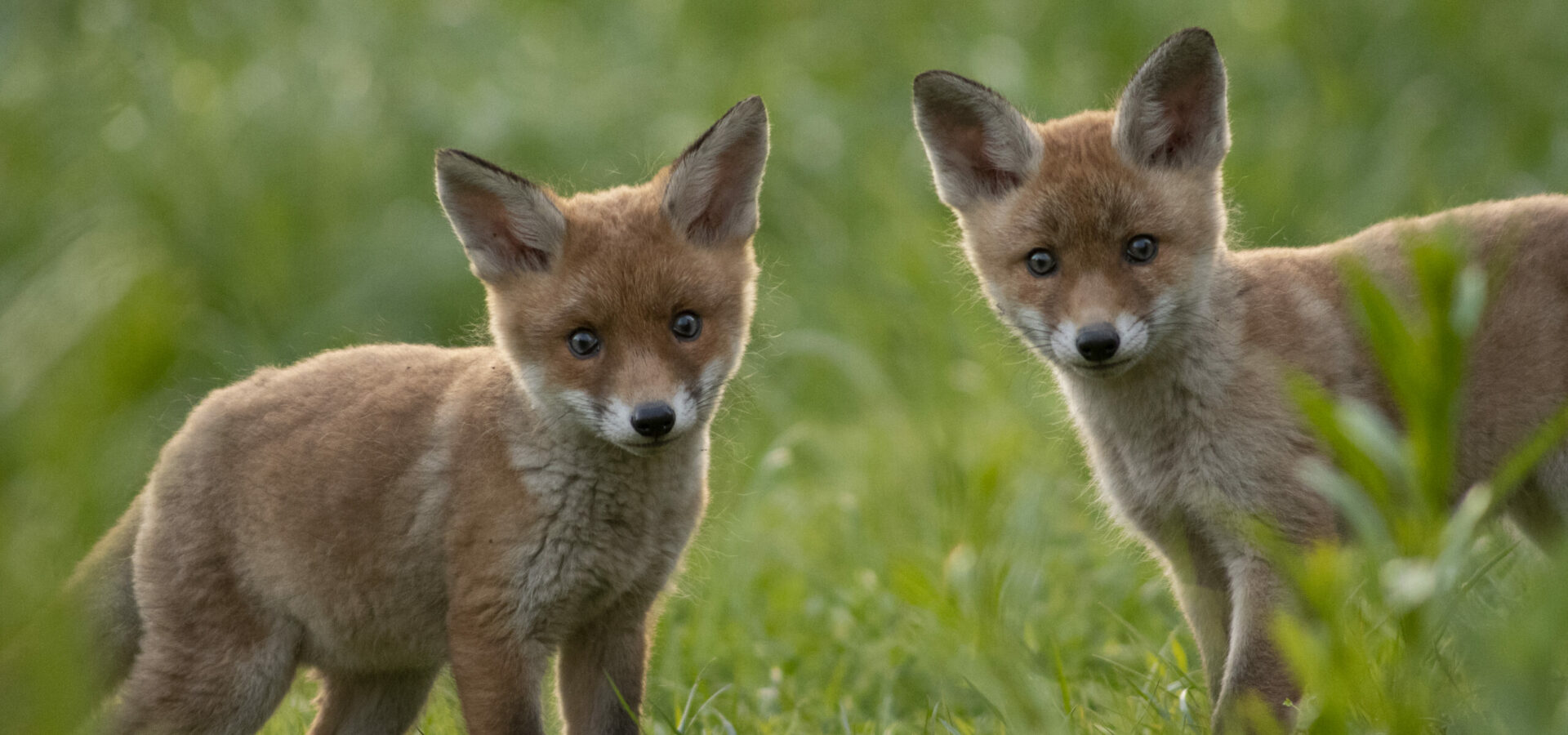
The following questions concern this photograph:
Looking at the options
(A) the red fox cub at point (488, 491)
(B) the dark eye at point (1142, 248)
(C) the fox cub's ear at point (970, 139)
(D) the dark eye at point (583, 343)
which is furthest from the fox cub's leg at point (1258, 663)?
(D) the dark eye at point (583, 343)

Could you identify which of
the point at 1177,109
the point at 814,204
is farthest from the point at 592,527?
the point at 814,204

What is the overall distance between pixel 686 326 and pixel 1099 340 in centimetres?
96

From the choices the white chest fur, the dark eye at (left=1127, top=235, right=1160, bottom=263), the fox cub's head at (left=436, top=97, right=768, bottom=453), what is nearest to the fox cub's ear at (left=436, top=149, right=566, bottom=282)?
the fox cub's head at (left=436, top=97, right=768, bottom=453)

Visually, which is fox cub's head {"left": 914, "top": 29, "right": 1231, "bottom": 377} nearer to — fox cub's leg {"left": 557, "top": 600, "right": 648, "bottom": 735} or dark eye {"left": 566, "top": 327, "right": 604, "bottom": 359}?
dark eye {"left": 566, "top": 327, "right": 604, "bottom": 359}

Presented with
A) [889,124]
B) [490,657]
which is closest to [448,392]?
[490,657]

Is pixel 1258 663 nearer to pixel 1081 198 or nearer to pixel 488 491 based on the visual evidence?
pixel 1081 198

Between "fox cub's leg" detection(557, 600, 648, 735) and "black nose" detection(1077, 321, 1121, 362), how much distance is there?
1.25 meters

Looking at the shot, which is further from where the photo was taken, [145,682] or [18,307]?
[145,682]

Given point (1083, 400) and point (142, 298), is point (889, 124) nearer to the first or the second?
point (1083, 400)

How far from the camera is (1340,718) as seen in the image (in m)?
2.23

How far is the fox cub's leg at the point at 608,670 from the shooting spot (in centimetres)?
346

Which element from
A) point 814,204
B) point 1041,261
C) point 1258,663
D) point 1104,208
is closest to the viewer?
point 1258,663

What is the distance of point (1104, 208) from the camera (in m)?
3.40

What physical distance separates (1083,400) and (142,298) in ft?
8.32
